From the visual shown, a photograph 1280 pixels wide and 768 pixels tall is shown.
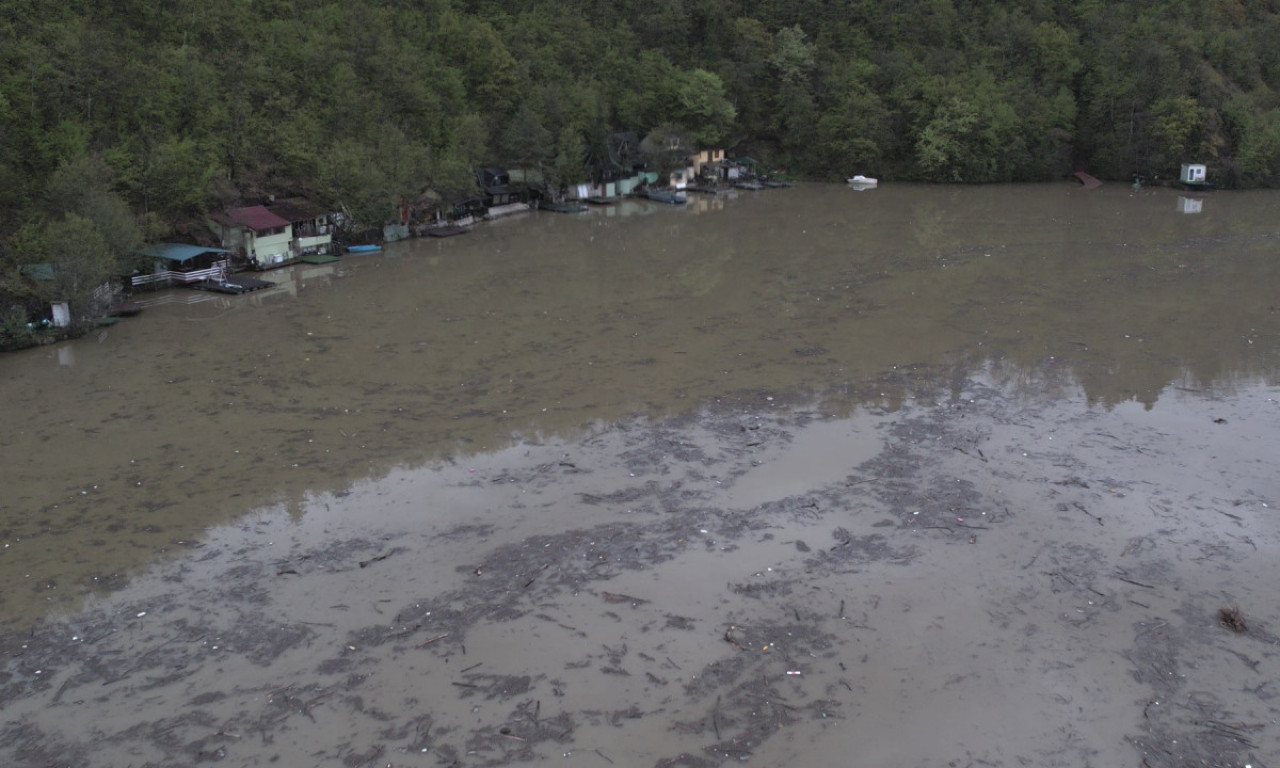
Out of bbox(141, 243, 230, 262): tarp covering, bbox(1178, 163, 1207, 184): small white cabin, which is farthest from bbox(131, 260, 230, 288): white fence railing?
bbox(1178, 163, 1207, 184): small white cabin

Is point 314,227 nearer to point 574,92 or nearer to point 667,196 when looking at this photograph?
point 667,196

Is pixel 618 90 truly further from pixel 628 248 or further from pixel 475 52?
pixel 628 248

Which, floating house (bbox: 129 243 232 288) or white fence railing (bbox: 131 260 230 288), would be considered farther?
white fence railing (bbox: 131 260 230 288)

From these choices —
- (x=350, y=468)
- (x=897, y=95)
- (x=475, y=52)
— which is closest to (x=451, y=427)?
(x=350, y=468)

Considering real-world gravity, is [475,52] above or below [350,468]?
above

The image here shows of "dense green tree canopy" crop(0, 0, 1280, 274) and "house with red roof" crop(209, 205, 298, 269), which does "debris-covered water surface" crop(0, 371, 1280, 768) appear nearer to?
"dense green tree canopy" crop(0, 0, 1280, 274)

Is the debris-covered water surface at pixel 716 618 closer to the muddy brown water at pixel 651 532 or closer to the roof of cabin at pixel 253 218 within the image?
the muddy brown water at pixel 651 532
